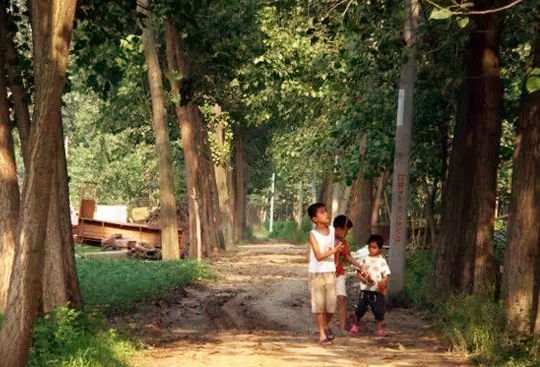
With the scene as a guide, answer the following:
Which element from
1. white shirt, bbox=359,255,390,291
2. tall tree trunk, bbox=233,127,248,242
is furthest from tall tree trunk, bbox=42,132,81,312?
tall tree trunk, bbox=233,127,248,242

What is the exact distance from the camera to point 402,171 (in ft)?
61.1

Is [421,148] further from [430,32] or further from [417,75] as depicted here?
[430,32]

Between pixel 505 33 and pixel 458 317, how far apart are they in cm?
606

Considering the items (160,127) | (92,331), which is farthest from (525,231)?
(160,127)

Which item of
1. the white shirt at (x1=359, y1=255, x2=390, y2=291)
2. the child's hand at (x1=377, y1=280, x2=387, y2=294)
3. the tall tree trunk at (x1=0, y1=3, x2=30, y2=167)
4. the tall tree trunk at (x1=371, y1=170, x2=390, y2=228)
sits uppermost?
the tall tree trunk at (x1=0, y1=3, x2=30, y2=167)

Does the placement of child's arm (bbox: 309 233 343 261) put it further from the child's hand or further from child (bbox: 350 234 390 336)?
the child's hand

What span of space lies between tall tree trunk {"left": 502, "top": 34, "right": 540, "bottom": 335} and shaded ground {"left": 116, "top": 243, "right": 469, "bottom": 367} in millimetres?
926

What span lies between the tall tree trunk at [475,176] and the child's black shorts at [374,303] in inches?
59.0

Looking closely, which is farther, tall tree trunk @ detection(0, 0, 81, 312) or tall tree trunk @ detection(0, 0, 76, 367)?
tall tree trunk @ detection(0, 0, 81, 312)

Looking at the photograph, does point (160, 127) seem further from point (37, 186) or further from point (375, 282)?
point (37, 186)

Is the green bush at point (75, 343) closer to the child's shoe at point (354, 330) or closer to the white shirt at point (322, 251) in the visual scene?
the white shirt at point (322, 251)

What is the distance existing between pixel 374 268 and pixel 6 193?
5196 millimetres

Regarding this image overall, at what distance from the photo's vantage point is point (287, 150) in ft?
107

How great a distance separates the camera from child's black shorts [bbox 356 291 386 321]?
48.1ft
